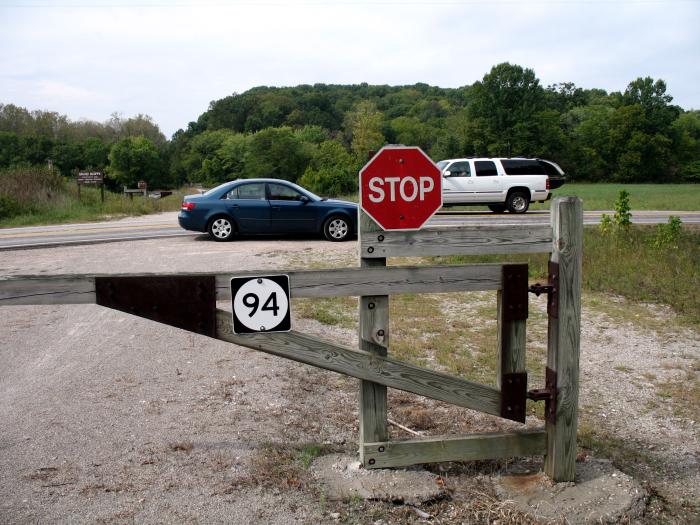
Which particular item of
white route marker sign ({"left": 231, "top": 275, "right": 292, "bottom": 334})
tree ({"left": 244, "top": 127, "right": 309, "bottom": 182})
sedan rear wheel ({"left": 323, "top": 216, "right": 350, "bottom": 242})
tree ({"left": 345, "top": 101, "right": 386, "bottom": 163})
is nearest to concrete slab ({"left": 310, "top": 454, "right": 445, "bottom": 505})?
white route marker sign ({"left": 231, "top": 275, "right": 292, "bottom": 334})

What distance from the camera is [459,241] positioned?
3.71m

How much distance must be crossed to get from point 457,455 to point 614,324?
4.70 m

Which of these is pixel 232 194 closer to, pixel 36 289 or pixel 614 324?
pixel 614 324

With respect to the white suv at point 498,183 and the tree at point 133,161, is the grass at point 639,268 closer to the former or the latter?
the white suv at point 498,183

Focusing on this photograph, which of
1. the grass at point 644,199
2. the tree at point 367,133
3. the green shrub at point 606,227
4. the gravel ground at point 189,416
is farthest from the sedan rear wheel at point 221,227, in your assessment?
the tree at point 367,133

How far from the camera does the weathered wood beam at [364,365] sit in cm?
357

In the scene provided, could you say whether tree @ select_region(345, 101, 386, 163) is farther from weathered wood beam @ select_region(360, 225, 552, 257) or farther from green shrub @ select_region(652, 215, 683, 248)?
weathered wood beam @ select_region(360, 225, 552, 257)

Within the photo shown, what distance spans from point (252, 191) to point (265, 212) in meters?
0.55

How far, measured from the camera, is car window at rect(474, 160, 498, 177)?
70.0 ft

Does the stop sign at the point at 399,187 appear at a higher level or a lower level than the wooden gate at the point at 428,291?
higher

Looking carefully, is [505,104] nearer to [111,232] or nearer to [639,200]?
[639,200]

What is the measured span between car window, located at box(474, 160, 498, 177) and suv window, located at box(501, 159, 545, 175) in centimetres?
37

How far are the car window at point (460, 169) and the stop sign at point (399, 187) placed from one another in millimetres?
18114

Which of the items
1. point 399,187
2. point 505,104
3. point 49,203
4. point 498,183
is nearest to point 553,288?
point 399,187
